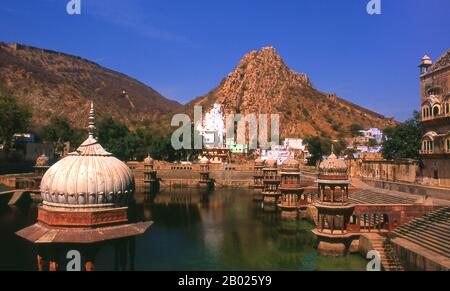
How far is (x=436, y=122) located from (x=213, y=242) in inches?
942

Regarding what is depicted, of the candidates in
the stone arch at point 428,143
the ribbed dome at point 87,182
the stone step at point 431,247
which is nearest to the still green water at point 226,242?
the stone step at point 431,247

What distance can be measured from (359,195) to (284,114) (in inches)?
3592

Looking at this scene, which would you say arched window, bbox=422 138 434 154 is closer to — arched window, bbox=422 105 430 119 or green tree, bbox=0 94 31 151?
arched window, bbox=422 105 430 119

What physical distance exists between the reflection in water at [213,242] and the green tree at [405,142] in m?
22.1

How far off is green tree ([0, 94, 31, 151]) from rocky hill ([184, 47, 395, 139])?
7672cm

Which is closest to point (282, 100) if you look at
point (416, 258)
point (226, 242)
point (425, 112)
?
point (425, 112)

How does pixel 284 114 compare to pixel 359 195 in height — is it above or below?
above

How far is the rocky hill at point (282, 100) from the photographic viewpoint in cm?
12812

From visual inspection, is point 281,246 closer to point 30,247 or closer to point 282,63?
point 30,247

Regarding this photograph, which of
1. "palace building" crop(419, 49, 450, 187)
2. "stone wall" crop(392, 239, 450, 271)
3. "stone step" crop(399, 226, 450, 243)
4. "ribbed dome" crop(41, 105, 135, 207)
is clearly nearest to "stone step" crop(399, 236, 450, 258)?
"stone wall" crop(392, 239, 450, 271)

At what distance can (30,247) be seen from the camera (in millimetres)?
26531

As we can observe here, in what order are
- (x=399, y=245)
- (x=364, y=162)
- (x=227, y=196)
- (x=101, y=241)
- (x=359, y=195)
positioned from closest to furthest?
(x=101, y=241) < (x=399, y=245) < (x=359, y=195) < (x=364, y=162) < (x=227, y=196)

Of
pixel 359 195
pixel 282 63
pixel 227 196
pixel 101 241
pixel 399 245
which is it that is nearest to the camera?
pixel 101 241
